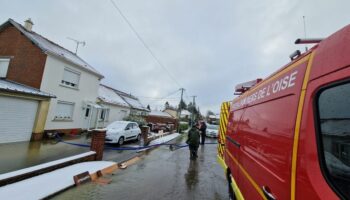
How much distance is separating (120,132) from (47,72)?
6.43 metres

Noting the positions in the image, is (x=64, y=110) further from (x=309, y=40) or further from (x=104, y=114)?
(x=309, y=40)

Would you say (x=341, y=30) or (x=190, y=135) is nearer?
(x=341, y=30)

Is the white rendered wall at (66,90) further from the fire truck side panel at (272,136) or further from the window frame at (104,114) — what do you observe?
the fire truck side panel at (272,136)

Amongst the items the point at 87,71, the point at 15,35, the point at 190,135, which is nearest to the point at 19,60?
the point at 15,35

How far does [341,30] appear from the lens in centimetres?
148

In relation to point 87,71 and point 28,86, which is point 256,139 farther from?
point 87,71

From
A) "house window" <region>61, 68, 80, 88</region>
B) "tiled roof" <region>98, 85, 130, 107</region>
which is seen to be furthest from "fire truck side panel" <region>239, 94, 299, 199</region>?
"tiled roof" <region>98, 85, 130, 107</region>

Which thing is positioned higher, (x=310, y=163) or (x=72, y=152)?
(x=310, y=163)

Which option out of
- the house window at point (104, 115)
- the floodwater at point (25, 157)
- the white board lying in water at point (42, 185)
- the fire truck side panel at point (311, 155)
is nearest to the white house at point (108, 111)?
the house window at point (104, 115)

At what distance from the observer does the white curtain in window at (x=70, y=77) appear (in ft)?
49.7

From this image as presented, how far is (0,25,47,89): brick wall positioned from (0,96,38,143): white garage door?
1.85 metres

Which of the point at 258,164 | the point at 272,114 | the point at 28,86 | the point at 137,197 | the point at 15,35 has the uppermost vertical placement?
the point at 15,35

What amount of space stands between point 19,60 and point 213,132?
1900 cm

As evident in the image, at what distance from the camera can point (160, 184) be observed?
619 centimetres
